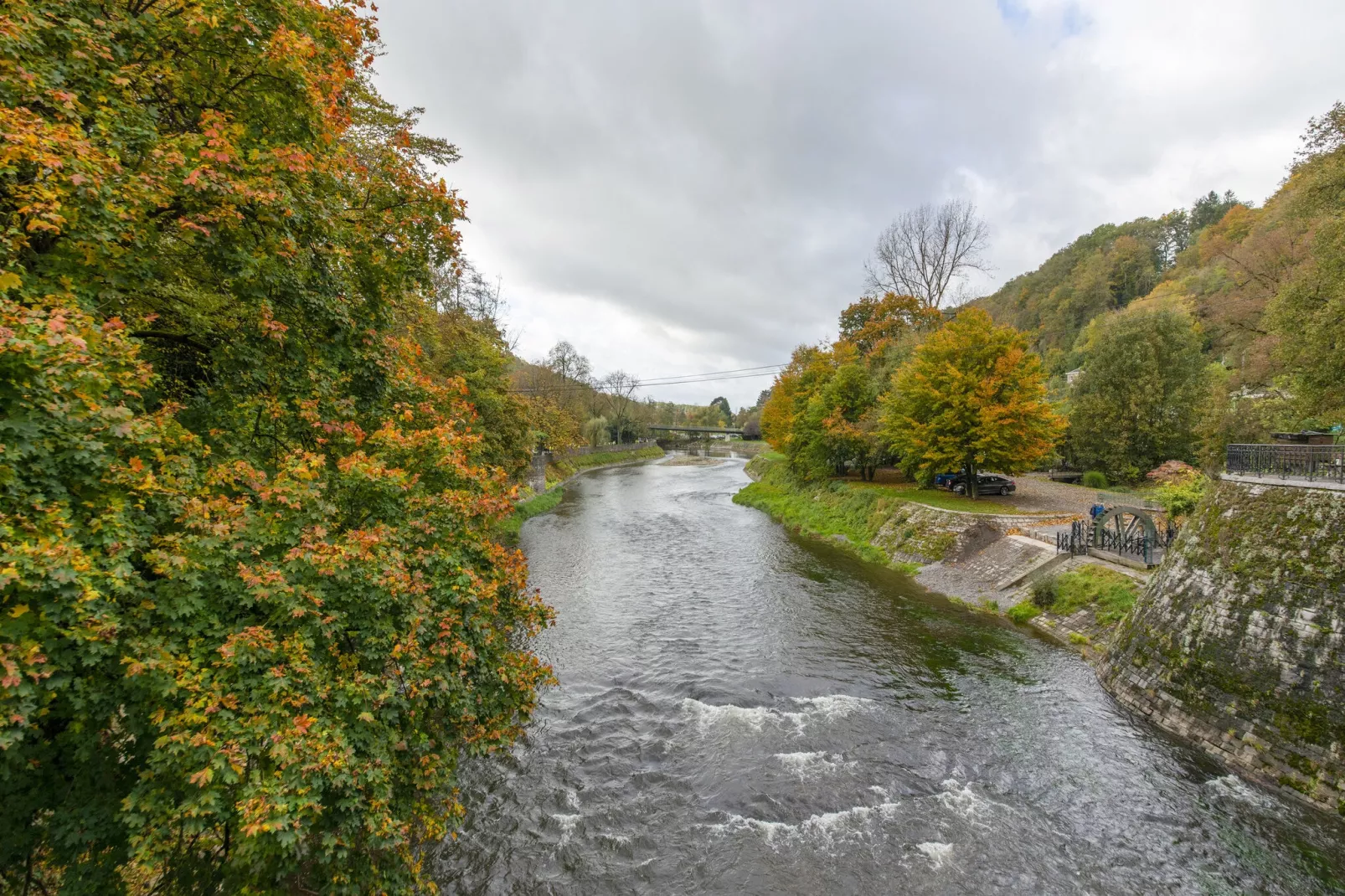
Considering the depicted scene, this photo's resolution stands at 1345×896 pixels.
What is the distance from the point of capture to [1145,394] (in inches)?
1249

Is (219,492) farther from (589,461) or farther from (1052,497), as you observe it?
(589,461)

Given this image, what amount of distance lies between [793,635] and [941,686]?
165 inches

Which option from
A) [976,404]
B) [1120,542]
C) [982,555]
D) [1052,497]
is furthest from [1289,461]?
[1052,497]

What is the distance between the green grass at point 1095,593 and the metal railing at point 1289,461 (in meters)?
4.02

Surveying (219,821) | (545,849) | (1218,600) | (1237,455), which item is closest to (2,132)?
(219,821)

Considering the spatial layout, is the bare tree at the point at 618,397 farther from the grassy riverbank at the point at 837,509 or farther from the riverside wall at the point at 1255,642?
the riverside wall at the point at 1255,642

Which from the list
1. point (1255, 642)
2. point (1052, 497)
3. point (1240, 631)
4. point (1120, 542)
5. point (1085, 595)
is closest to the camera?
point (1255, 642)

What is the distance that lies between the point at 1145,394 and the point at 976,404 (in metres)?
16.1

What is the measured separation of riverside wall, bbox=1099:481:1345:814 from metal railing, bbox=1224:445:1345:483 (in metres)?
0.59

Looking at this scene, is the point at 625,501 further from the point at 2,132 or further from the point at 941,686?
the point at 2,132

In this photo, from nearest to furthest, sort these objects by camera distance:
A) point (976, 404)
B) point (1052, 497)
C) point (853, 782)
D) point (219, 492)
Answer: point (219, 492) < point (853, 782) < point (976, 404) < point (1052, 497)

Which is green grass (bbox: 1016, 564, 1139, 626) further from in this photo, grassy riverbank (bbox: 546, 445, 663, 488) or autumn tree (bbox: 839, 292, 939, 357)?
grassy riverbank (bbox: 546, 445, 663, 488)

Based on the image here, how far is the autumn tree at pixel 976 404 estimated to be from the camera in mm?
23875

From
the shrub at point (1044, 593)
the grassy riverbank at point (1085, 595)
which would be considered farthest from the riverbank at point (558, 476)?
the shrub at point (1044, 593)
